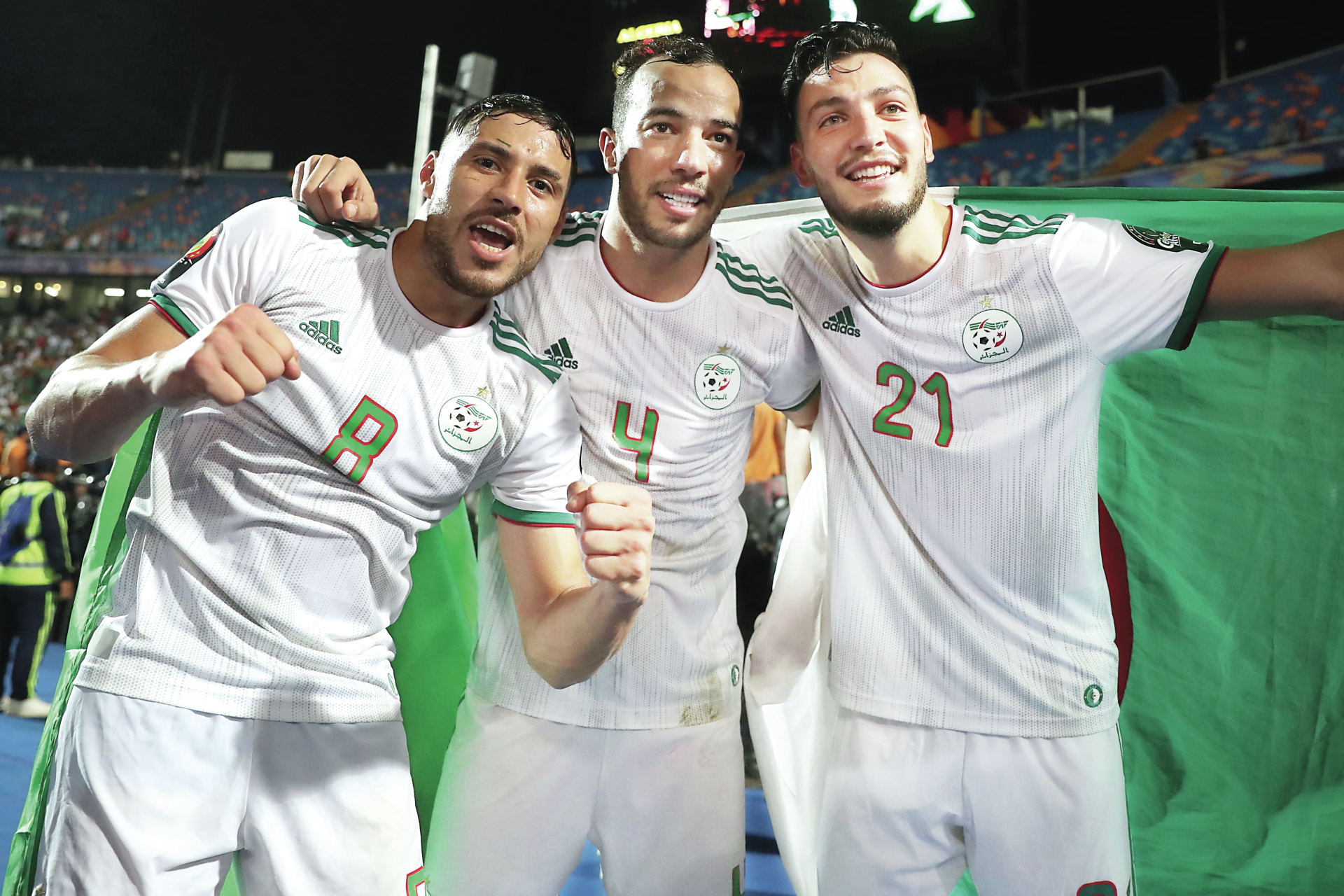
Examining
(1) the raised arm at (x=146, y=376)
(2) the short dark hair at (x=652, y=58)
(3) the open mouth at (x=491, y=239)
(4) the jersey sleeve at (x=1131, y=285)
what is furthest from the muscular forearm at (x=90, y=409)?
(4) the jersey sleeve at (x=1131, y=285)

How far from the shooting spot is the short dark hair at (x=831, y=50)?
2217 millimetres

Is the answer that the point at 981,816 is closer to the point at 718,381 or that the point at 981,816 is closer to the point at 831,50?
the point at 718,381

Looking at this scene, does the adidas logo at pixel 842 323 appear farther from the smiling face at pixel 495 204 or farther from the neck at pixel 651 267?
the smiling face at pixel 495 204

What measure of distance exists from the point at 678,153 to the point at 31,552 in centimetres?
606

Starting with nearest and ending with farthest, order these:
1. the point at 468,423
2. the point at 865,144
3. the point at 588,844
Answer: the point at 468,423
the point at 865,144
the point at 588,844

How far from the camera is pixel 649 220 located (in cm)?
211

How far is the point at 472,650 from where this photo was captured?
2.25m

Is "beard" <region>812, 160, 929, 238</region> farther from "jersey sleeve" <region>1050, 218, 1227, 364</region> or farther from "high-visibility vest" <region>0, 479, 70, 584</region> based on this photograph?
"high-visibility vest" <region>0, 479, 70, 584</region>

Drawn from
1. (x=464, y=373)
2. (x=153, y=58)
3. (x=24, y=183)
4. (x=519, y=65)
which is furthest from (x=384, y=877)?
(x=24, y=183)

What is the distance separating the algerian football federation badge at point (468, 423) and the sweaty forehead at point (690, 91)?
84cm

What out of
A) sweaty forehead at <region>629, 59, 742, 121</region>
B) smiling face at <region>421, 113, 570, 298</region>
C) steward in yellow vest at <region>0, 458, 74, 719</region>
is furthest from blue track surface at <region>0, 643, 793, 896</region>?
sweaty forehead at <region>629, 59, 742, 121</region>

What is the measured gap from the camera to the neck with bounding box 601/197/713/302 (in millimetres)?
2145

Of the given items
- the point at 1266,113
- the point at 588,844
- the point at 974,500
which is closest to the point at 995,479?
the point at 974,500

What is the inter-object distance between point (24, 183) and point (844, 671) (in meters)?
33.3
